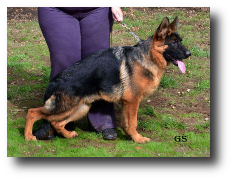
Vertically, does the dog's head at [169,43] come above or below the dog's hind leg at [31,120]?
above

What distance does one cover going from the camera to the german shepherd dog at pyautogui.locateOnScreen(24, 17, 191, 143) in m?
5.27

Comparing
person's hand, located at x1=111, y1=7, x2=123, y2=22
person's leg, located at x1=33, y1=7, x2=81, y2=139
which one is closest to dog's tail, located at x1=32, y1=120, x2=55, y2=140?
person's leg, located at x1=33, y1=7, x2=81, y2=139

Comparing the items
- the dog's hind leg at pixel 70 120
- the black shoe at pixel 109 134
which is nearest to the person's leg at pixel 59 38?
the dog's hind leg at pixel 70 120

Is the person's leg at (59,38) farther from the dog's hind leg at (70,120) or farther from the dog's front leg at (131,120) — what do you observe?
the dog's front leg at (131,120)

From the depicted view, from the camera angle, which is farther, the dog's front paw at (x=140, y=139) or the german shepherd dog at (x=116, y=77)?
the dog's front paw at (x=140, y=139)

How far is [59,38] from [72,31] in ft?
0.78

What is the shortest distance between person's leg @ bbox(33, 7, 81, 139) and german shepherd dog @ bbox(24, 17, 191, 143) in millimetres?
194

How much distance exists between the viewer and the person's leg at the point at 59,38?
530 centimetres

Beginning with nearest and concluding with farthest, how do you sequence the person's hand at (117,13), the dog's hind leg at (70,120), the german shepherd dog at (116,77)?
1. the german shepherd dog at (116,77)
2. the person's hand at (117,13)
3. the dog's hind leg at (70,120)

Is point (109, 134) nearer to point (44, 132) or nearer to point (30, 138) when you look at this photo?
point (44, 132)

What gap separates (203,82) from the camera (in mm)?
7871

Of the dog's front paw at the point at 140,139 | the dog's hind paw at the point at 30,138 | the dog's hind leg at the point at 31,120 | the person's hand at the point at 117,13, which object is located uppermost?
the person's hand at the point at 117,13
